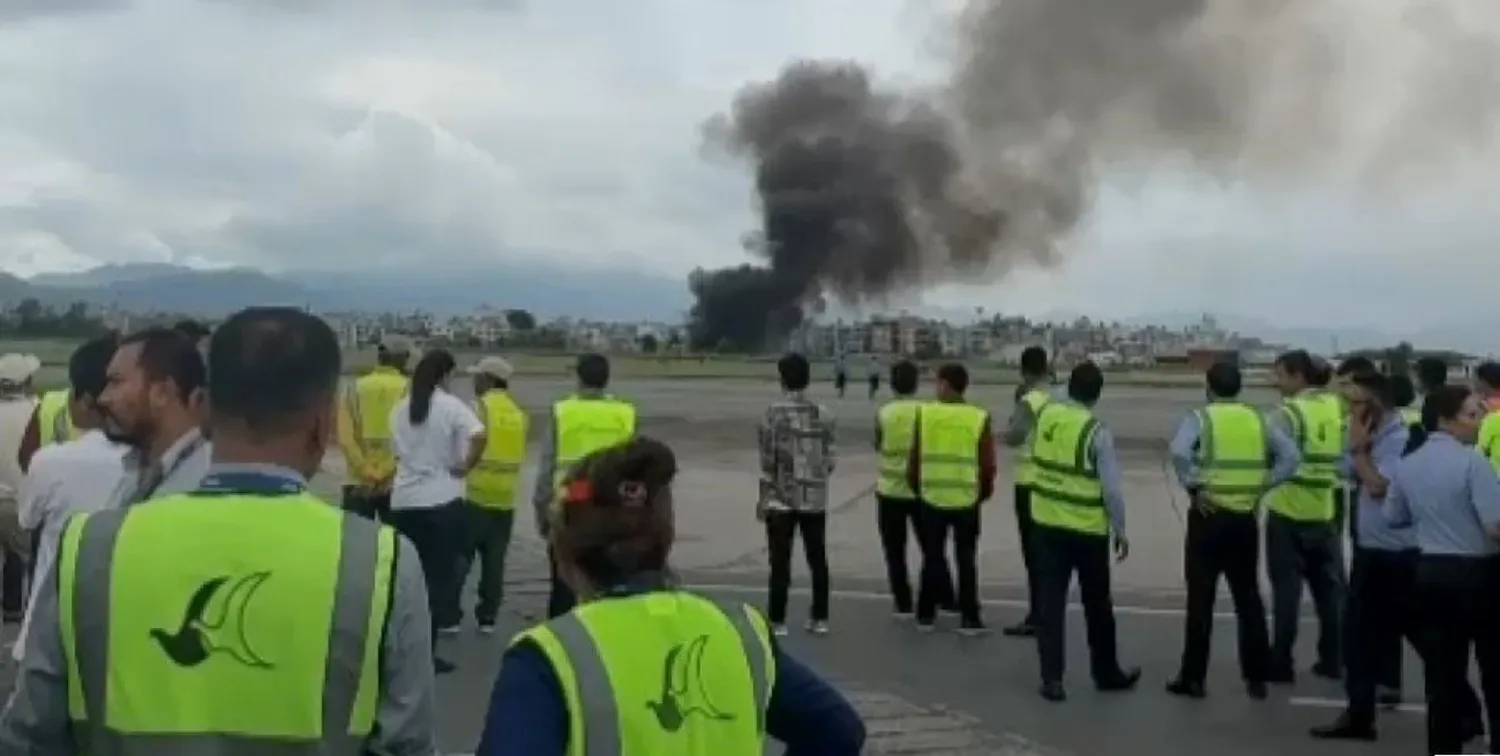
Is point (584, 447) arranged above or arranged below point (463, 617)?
above

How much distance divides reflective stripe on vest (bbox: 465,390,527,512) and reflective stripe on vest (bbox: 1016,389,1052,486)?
3188mm

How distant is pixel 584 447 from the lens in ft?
32.7

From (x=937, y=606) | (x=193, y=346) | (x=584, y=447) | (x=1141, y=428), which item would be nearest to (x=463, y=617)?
(x=584, y=447)

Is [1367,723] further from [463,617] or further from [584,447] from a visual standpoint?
[463,617]

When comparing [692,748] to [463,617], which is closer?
[692,748]

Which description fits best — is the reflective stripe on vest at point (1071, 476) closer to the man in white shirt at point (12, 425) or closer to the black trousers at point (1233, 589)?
the black trousers at point (1233, 589)

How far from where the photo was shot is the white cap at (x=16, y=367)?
8.74 metres

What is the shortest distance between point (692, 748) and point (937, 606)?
9098 mm

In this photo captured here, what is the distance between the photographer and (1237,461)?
371 inches

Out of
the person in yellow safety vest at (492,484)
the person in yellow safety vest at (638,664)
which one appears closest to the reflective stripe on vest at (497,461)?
the person in yellow safety vest at (492,484)

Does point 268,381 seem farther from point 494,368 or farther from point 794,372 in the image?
point 794,372

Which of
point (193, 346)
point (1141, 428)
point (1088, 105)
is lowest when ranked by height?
point (1141, 428)

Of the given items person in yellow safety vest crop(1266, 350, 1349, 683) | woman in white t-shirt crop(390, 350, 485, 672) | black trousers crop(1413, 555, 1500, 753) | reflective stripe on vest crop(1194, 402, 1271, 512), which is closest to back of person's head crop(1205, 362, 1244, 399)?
reflective stripe on vest crop(1194, 402, 1271, 512)

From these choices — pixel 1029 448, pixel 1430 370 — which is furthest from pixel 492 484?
pixel 1430 370
